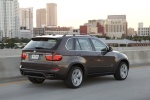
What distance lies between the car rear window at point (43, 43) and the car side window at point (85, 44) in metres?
0.94

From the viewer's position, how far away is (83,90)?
354 inches

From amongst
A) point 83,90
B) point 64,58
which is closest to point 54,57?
point 64,58

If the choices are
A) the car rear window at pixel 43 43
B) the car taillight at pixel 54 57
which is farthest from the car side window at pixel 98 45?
the car taillight at pixel 54 57

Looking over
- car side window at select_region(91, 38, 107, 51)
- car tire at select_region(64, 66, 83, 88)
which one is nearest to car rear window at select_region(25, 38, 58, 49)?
car tire at select_region(64, 66, 83, 88)

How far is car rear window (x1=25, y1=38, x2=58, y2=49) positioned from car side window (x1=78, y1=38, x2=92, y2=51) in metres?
0.94

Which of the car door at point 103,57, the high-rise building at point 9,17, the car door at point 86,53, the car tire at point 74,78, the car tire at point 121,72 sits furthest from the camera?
the high-rise building at point 9,17

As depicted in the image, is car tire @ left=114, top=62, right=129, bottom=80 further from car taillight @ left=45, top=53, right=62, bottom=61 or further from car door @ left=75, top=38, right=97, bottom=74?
car taillight @ left=45, top=53, right=62, bottom=61

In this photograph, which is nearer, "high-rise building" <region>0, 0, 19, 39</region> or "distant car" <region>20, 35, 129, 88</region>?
"distant car" <region>20, 35, 129, 88</region>

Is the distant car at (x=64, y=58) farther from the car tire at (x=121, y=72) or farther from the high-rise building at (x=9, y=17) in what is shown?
the high-rise building at (x=9, y=17)

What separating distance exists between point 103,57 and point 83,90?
180 cm

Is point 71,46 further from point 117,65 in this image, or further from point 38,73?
point 117,65

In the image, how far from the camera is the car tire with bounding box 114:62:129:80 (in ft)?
36.4

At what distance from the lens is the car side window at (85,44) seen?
9.76m

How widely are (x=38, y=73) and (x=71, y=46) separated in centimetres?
124
